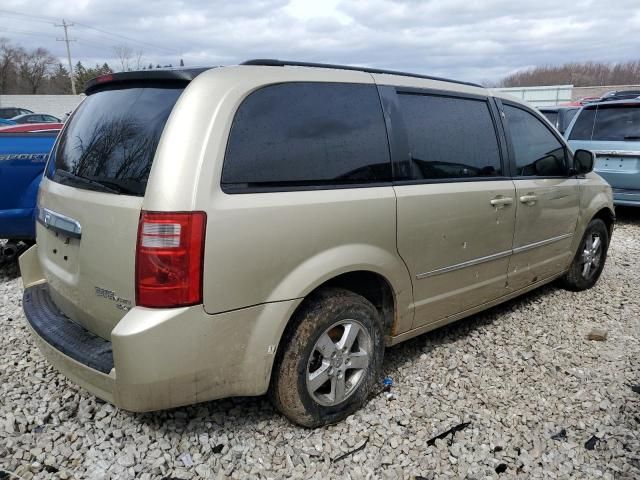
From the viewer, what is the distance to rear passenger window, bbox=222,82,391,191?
2312mm

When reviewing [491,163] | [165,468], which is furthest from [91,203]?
[491,163]

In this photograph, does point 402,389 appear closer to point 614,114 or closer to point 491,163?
point 491,163

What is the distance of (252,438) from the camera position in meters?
2.72

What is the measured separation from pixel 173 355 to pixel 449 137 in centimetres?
214

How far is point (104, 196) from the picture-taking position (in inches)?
91.9

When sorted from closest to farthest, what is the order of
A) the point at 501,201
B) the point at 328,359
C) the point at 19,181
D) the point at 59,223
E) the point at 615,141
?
the point at 59,223
the point at 328,359
the point at 501,201
the point at 19,181
the point at 615,141

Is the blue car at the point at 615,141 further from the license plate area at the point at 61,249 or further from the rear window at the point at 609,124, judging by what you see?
the license plate area at the point at 61,249

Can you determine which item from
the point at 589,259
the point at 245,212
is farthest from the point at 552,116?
the point at 245,212

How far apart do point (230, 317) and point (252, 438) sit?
32.9 inches

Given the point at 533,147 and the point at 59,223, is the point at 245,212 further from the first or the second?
the point at 533,147

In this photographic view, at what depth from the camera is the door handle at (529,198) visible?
12.3 ft

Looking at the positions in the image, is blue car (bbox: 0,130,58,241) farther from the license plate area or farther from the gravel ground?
the license plate area

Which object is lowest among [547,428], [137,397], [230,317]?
[547,428]

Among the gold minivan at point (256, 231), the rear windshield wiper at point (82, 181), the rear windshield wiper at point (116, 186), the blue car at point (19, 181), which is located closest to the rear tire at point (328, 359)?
the gold minivan at point (256, 231)
